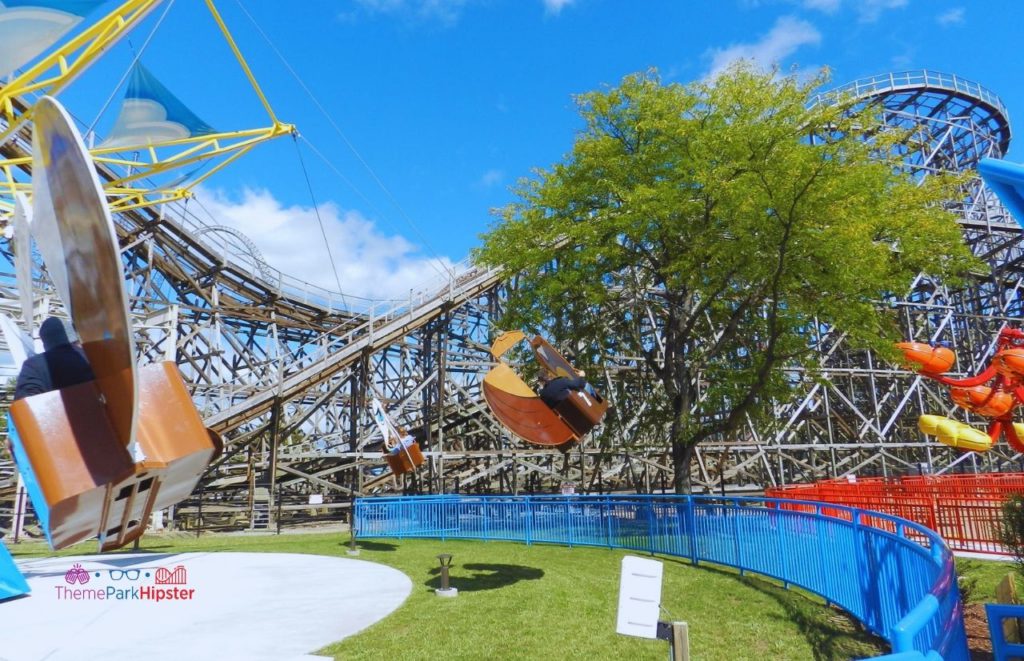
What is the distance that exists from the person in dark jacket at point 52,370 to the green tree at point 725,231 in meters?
12.1

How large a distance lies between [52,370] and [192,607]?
5.57 metres

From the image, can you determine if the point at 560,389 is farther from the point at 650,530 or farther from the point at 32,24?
the point at 32,24

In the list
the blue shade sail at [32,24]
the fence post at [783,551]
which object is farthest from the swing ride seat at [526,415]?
the blue shade sail at [32,24]

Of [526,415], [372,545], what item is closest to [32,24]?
[526,415]

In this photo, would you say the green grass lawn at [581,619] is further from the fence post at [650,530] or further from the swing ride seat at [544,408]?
the swing ride seat at [544,408]

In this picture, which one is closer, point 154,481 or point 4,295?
point 154,481

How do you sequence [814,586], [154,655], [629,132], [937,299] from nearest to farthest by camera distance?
[154,655]
[814,586]
[629,132]
[937,299]

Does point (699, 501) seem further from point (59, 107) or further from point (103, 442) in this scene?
point (59, 107)

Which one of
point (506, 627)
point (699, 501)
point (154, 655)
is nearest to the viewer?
point (154, 655)

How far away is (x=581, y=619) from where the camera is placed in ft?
23.5

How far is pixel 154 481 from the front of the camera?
13.8ft

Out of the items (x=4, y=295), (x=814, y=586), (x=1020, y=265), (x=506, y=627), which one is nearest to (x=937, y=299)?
(x=1020, y=265)

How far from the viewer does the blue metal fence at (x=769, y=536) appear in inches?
146

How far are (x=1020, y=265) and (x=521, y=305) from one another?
95.8ft
